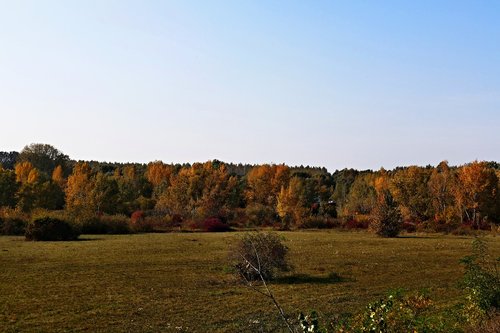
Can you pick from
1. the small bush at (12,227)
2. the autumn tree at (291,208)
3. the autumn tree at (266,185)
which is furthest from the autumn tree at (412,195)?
the small bush at (12,227)

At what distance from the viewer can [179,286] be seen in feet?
80.4

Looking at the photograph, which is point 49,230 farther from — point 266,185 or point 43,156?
point 43,156

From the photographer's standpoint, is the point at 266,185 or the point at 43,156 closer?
the point at 266,185

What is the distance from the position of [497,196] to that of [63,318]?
81.8 m

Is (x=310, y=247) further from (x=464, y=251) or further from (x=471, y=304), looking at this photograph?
(x=471, y=304)

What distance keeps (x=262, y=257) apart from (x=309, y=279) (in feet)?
9.00

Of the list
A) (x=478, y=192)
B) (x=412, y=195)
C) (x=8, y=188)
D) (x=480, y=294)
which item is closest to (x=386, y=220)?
(x=478, y=192)

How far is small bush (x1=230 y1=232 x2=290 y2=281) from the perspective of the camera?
2670 cm

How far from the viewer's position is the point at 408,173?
97.9 meters

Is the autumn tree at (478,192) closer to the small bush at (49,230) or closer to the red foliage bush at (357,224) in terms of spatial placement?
the red foliage bush at (357,224)

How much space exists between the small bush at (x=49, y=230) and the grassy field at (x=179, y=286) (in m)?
10.1

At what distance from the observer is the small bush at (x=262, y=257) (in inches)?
1051

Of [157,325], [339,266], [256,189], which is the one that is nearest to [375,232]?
[339,266]

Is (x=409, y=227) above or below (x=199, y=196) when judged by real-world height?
below
